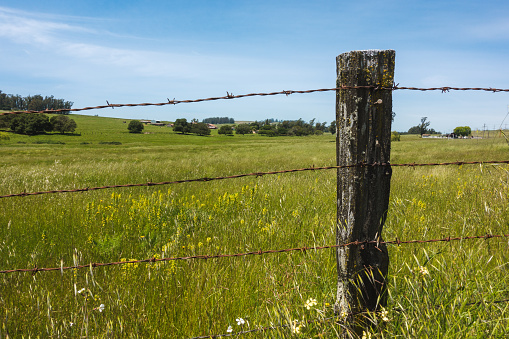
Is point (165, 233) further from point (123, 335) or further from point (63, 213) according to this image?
point (123, 335)

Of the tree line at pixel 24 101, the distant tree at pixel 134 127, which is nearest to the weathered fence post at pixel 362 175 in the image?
the distant tree at pixel 134 127

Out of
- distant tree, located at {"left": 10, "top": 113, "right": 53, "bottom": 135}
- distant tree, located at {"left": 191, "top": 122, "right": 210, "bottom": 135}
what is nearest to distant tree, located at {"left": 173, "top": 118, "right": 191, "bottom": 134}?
distant tree, located at {"left": 191, "top": 122, "right": 210, "bottom": 135}

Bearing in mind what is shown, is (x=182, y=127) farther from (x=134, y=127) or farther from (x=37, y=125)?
(x=37, y=125)

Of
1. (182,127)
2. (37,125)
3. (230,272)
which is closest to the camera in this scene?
(230,272)

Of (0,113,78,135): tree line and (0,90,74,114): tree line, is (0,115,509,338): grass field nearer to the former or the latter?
(0,113,78,135): tree line

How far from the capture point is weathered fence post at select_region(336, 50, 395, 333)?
5.97ft

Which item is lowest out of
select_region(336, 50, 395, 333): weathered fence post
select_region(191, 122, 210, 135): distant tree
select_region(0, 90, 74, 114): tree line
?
select_region(336, 50, 395, 333): weathered fence post

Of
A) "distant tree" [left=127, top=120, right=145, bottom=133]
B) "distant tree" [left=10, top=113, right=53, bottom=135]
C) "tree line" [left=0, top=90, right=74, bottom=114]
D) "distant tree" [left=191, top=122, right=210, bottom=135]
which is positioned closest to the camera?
"distant tree" [left=10, top=113, right=53, bottom=135]

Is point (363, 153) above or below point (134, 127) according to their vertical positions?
below

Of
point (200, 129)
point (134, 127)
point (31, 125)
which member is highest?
point (134, 127)

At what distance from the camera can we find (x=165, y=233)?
4.21 meters

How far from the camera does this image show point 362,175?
185 centimetres

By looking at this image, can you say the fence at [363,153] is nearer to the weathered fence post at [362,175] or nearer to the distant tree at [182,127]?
the weathered fence post at [362,175]

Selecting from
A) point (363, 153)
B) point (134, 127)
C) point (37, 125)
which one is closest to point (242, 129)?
point (134, 127)
